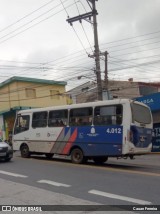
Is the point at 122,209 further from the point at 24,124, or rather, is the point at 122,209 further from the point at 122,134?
the point at 24,124

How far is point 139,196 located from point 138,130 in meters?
6.44

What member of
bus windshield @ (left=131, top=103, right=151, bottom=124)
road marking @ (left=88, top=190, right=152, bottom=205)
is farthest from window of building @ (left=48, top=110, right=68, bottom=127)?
road marking @ (left=88, top=190, right=152, bottom=205)

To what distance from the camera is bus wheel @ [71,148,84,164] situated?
641 inches

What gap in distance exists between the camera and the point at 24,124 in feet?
65.2

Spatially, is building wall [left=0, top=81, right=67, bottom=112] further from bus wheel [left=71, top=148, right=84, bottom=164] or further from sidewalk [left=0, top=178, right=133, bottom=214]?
sidewalk [left=0, top=178, right=133, bottom=214]

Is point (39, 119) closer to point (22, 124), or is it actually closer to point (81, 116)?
point (22, 124)

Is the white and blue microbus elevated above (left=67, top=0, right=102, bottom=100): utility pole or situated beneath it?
situated beneath

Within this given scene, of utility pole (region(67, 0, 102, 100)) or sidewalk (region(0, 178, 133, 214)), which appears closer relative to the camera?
sidewalk (region(0, 178, 133, 214))

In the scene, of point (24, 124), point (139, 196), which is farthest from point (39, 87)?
point (139, 196)

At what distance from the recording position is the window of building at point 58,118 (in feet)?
Answer: 56.4

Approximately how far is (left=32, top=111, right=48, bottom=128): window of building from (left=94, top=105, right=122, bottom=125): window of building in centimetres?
368

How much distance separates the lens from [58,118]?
17.6m

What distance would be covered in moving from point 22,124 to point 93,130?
575cm

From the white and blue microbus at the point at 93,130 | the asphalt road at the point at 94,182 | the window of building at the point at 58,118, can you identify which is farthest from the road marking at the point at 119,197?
the window of building at the point at 58,118
